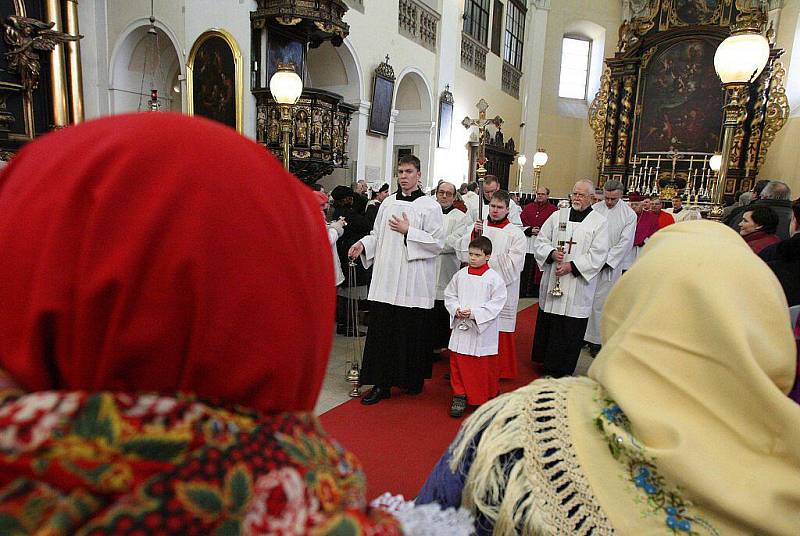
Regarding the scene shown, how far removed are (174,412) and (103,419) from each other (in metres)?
0.06

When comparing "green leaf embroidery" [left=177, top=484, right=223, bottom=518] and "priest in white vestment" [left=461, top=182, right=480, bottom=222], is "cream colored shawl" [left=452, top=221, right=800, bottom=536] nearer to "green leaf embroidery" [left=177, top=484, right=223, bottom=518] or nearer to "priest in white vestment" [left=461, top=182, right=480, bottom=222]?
"green leaf embroidery" [left=177, top=484, right=223, bottom=518]

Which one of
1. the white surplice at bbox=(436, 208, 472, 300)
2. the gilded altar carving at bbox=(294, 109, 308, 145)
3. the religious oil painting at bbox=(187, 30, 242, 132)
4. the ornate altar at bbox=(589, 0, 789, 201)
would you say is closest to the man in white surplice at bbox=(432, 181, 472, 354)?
the white surplice at bbox=(436, 208, 472, 300)

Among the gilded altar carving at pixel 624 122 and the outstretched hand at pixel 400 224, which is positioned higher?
the gilded altar carving at pixel 624 122

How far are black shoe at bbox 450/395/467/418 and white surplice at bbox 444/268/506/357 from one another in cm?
37

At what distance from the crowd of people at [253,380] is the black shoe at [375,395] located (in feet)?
9.90

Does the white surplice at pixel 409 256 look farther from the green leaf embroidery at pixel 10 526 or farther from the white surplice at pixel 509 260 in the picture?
the green leaf embroidery at pixel 10 526

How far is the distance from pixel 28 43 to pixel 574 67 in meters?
17.1

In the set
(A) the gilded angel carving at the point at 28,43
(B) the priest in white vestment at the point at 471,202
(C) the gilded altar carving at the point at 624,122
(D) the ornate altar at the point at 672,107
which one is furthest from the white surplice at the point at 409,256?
(C) the gilded altar carving at the point at 624,122

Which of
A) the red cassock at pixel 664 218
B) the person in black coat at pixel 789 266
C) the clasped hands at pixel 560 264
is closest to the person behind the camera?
the person in black coat at pixel 789 266

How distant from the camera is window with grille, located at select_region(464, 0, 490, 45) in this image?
45.0ft

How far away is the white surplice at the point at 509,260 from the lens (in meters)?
4.70

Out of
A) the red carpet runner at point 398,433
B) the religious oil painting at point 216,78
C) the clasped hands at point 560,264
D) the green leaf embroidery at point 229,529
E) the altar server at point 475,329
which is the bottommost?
the red carpet runner at point 398,433

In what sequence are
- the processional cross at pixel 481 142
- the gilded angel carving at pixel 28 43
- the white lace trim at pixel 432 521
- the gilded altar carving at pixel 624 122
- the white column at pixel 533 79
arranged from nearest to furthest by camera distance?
1. the white lace trim at pixel 432 521
2. the processional cross at pixel 481 142
3. the gilded angel carving at pixel 28 43
4. the gilded altar carving at pixel 624 122
5. the white column at pixel 533 79

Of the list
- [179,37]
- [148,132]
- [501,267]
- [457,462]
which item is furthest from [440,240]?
[179,37]
